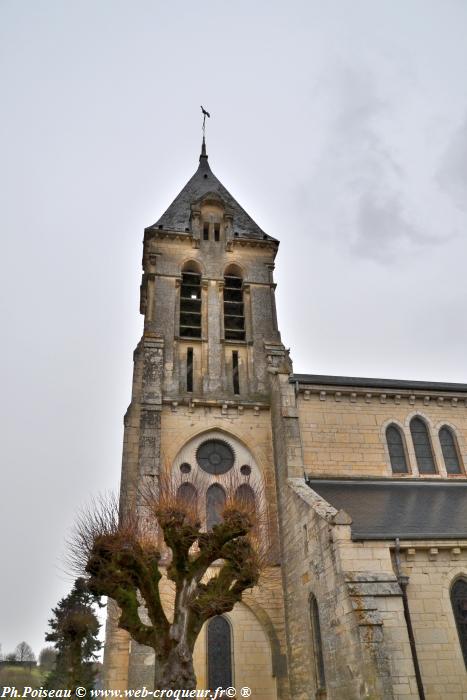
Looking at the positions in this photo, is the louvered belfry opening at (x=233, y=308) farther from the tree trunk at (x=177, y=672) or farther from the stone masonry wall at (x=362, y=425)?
the tree trunk at (x=177, y=672)

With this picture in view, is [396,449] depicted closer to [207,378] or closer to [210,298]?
[207,378]

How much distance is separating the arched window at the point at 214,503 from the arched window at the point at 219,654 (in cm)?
313

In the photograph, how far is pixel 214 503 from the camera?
771 inches

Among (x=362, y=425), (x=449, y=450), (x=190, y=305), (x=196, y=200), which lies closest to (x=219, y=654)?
(x=362, y=425)

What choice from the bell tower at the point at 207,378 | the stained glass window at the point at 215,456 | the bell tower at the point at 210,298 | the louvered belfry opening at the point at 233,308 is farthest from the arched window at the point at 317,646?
the louvered belfry opening at the point at 233,308

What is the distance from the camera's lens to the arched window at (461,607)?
1352 cm

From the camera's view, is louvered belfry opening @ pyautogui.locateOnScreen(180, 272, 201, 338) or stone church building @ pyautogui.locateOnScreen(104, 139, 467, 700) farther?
louvered belfry opening @ pyautogui.locateOnScreen(180, 272, 201, 338)

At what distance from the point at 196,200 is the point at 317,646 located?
20702 mm

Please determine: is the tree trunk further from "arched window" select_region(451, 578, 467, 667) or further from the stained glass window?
the stained glass window

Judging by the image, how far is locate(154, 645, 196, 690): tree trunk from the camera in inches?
435

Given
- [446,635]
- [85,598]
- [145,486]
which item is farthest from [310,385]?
[85,598]

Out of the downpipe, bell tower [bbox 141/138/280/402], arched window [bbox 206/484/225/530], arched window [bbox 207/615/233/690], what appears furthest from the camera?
bell tower [bbox 141/138/280/402]

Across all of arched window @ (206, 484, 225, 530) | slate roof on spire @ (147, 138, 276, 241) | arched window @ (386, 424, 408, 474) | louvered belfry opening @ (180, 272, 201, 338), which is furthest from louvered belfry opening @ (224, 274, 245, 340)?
arched window @ (386, 424, 408, 474)

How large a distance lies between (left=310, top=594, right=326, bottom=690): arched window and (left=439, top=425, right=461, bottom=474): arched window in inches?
329
